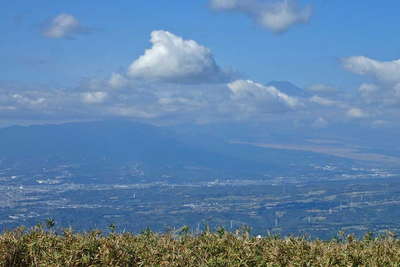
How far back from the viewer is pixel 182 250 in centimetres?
800

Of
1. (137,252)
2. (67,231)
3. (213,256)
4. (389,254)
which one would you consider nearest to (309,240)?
(389,254)

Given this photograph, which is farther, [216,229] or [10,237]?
[216,229]

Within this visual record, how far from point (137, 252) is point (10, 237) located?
178 centimetres

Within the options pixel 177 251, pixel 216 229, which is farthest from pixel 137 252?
pixel 216 229

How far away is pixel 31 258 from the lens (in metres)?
7.82

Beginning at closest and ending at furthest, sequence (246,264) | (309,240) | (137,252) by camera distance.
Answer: (246,264)
(137,252)
(309,240)

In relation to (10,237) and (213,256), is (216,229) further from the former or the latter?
(10,237)

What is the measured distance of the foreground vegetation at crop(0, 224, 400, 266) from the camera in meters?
7.50

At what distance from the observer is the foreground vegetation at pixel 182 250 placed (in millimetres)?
7504

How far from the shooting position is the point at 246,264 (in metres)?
7.39

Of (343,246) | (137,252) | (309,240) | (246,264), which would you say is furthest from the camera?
(309,240)

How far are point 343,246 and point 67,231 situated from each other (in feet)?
13.1

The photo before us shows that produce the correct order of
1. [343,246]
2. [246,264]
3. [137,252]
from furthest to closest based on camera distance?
1. [343,246]
2. [137,252]
3. [246,264]

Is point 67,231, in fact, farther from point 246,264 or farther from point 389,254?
point 389,254
